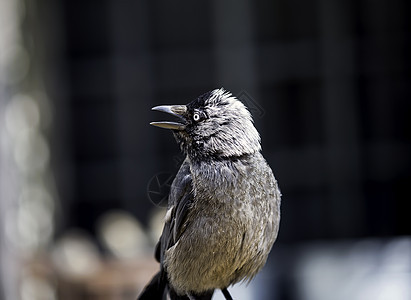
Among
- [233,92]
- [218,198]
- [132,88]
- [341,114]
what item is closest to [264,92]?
Result: [233,92]

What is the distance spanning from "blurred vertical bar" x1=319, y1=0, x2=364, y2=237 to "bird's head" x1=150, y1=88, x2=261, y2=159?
4.35 m

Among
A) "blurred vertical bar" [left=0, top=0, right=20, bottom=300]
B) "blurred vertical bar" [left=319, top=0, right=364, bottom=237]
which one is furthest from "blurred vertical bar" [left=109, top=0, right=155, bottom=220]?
"blurred vertical bar" [left=319, top=0, right=364, bottom=237]

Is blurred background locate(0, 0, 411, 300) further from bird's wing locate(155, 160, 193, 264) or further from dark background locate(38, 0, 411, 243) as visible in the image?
Answer: bird's wing locate(155, 160, 193, 264)

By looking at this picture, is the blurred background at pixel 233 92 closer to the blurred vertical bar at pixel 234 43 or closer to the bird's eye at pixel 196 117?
the blurred vertical bar at pixel 234 43

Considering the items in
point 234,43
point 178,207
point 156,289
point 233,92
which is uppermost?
point 234,43

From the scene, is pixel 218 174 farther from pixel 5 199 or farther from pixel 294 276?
pixel 294 276

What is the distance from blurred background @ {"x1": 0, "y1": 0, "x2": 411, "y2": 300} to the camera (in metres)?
6.31

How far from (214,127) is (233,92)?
4115 mm

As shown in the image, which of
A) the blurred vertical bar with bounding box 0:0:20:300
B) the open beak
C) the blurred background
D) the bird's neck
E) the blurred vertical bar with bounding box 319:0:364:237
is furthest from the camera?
the blurred vertical bar with bounding box 319:0:364:237

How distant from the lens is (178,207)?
7.50 feet

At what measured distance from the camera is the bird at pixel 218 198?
2.11m

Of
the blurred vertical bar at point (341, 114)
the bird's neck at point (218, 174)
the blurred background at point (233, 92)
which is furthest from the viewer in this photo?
the blurred vertical bar at point (341, 114)

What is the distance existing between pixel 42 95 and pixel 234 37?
5.94 ft

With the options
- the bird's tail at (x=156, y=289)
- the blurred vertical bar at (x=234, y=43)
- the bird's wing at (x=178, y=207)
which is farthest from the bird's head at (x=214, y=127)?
the blurred vertical bar at (x=234, y=43)
